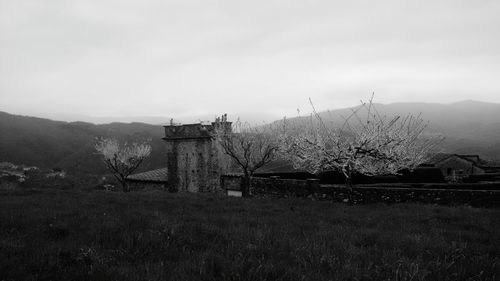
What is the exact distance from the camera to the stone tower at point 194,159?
47.4 m

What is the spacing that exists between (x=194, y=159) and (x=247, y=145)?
18452 mm

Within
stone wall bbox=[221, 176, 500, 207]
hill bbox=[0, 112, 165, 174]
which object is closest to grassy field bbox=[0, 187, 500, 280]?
stone wall bbox=[221, 176, 500, 207]

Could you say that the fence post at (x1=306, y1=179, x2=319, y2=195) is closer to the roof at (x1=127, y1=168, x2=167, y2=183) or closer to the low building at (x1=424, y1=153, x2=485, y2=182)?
the roof at (x1=127, y1=168, x2=167, y2=183)

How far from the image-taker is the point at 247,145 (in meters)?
31.2

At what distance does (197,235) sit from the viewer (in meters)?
9.34

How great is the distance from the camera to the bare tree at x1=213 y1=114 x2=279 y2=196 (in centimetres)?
2923

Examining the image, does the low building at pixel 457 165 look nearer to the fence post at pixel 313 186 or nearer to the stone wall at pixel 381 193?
the stone wall at pixel 381 193

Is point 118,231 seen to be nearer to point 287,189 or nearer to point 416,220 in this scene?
point 416,220

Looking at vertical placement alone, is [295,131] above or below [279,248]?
above

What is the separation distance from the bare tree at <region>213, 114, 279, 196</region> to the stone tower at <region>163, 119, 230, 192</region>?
7.72m

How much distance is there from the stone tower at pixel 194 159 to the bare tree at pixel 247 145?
304 inches

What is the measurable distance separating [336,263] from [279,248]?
4.61ft

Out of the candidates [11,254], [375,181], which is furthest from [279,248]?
[375,181]

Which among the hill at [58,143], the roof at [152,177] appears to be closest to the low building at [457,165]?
the roof at [152,177]
